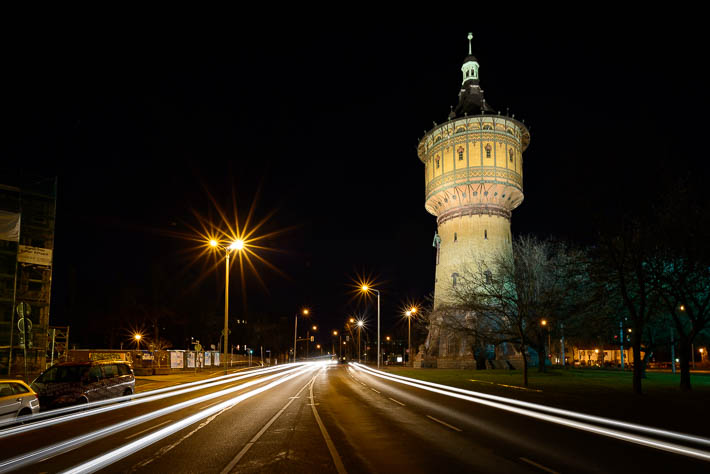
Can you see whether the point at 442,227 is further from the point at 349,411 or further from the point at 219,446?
the point at 219,446

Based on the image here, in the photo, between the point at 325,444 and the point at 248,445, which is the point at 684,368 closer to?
the point at 325,444

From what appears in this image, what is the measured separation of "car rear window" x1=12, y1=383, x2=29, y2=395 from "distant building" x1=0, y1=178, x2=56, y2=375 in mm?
18656

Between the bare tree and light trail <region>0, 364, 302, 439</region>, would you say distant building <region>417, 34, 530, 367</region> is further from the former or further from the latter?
light trail <region>0, 364, 302, 439</region>

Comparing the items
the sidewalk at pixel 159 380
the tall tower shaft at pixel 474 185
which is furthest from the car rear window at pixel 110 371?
the tall tower shaft at pixel 474 185

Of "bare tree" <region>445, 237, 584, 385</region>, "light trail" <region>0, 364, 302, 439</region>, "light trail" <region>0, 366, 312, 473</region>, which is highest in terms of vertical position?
"bare tree" <region>445, 237, 584, 385</region>

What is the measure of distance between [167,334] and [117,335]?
7.86 meters

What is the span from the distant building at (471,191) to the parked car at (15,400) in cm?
4411

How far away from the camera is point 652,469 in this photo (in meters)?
7.91

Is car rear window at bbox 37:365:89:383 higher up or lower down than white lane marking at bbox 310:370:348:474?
higher up

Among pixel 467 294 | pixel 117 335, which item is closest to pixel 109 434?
pixel 467 294

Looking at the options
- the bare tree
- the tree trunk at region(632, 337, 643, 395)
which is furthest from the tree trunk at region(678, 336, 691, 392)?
the bare tree

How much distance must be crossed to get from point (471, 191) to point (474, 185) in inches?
32.6

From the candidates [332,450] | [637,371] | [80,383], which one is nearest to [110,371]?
[80,383]

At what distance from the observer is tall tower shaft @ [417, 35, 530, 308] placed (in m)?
55.7
